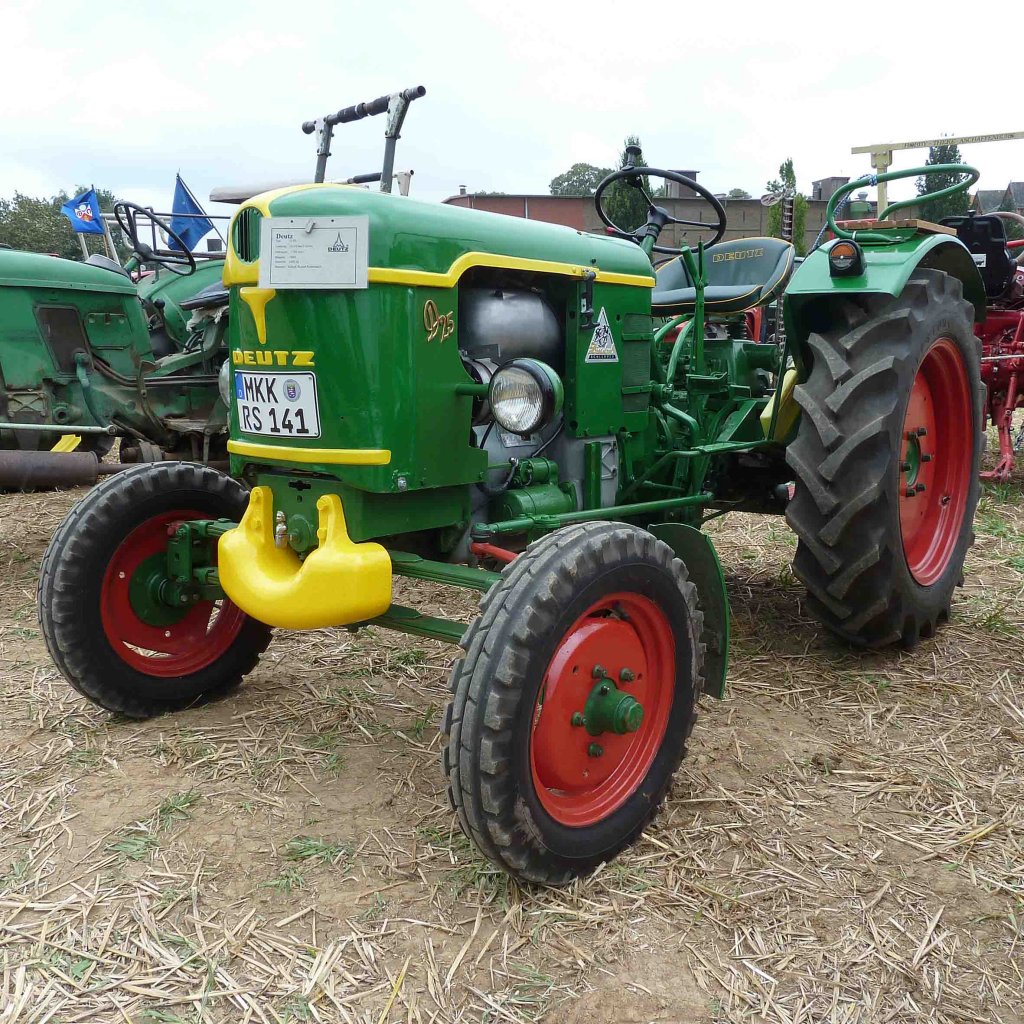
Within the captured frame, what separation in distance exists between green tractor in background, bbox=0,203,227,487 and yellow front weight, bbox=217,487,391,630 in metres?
2.35

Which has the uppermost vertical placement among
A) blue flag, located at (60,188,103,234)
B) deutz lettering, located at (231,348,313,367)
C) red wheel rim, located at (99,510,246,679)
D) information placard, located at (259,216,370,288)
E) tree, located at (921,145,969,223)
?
tree, located at (921,145,969,223)

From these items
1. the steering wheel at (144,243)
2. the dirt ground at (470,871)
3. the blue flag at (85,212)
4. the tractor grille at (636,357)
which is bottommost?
the dirt ground at (470,871)

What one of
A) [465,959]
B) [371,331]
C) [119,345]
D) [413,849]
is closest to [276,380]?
[371,331]

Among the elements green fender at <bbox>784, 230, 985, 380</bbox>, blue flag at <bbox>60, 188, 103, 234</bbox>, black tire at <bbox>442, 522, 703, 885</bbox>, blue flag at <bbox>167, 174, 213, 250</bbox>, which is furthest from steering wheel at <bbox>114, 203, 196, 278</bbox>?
black tire at <bbox>442, 522, 703, 885</bbox>

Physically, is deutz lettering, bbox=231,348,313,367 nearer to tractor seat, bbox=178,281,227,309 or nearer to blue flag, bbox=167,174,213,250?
tractor seat, bbox=178,281,227,309

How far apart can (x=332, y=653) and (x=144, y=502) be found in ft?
3.47

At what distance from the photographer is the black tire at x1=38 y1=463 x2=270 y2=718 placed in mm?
2705

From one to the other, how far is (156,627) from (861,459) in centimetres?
231

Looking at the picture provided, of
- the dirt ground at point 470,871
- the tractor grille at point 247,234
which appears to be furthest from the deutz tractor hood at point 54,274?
the tractor grille at point 247,234

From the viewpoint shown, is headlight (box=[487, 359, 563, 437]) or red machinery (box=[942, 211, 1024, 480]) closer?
headlight (box=[487, 359, 563, 437])

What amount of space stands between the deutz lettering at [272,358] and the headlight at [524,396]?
0.46m

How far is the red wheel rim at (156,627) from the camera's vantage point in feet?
9.34

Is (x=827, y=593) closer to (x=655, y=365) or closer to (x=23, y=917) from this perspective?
(x=655, y=365)

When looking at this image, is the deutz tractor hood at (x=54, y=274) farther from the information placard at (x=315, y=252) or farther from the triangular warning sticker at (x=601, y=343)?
the triangular warning sticker at (x=601, y=343)
